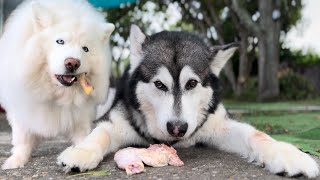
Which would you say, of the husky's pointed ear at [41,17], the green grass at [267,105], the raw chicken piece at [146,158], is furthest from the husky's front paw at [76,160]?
the green grass at [267,105]

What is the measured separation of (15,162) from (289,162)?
2.51m

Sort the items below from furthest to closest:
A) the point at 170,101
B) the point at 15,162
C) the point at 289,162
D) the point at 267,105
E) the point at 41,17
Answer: the point at 267,105, the point at 15,162, the point at 41,17, the point at 170,101, the point at 289,162

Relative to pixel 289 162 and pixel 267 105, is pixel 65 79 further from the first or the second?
pixel 267 105

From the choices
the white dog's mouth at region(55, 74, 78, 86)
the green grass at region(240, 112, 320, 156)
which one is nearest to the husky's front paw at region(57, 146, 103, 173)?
the white dog's mouth at region(55, 74, 78, 86)

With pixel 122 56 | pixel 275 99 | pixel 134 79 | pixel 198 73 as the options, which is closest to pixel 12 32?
pixel 134 79

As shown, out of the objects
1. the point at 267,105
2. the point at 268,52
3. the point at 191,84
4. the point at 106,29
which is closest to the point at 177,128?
the point at 191,84

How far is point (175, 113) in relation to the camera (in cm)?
354

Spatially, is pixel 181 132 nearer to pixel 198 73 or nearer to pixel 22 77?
pixel 198 73

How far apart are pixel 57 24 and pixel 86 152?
51.4 inches

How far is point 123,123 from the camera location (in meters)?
4.35

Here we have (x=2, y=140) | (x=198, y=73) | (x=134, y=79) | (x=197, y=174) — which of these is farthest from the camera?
(x=2, y=140)

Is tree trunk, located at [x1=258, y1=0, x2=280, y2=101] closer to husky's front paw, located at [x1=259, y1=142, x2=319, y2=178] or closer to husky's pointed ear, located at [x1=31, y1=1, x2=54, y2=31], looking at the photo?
husky's pointed ear, located at [x1=31, y1=1, x2=54, y2=31]

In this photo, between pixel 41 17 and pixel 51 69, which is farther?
pixel 41 17

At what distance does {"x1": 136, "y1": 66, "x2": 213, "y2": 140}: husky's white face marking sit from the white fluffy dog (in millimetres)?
575
